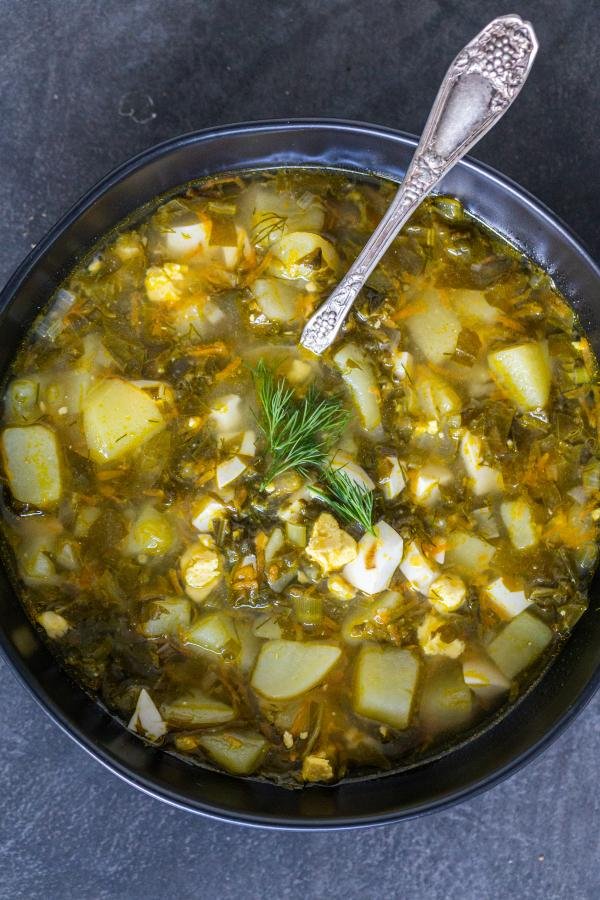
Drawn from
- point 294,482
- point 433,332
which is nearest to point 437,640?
point 294,482

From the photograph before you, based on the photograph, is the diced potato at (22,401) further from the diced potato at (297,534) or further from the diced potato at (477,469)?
the diced potato at (477,469)

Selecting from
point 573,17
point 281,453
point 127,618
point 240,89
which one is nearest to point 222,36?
point 240,89

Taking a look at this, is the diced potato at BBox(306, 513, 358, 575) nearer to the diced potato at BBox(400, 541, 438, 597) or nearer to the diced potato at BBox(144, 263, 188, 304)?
the diced potato at BBox(400, 541, 438, 597)

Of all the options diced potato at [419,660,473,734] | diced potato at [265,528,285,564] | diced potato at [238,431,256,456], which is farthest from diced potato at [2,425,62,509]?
diced potato at [419,660,473,734]

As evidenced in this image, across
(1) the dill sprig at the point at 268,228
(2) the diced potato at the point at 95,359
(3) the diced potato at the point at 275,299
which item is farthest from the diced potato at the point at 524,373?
(2) the diced potato at the point at 95,359

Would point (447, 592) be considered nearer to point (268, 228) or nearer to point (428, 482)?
point (428, 482)

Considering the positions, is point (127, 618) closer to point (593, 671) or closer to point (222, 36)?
point (593, 671)
